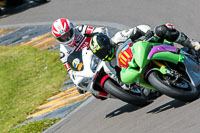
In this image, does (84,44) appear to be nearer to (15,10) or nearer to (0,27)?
(0,27)

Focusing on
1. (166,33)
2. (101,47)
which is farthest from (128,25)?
(166,33)

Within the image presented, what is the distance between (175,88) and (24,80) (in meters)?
7.69

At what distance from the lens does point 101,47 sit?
24.5 feet

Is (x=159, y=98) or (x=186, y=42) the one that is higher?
(x=186, y=42)

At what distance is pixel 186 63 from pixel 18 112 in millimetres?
5543

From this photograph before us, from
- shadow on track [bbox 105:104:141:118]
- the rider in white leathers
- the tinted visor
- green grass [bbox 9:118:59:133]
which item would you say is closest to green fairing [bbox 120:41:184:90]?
shadow on track [bbox 105:104:141:118]

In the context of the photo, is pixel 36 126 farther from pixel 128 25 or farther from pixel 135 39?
pixel 128 25

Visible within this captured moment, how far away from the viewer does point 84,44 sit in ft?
30.0

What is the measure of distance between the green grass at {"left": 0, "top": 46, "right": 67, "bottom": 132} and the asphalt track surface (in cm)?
199

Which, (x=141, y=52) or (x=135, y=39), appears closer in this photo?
(x=141, y=52)

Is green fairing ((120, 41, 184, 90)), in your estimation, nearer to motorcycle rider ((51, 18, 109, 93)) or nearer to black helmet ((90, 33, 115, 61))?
black helmet ((90, 33, 115, 61))

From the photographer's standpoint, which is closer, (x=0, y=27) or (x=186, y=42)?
(x=186, y=42)

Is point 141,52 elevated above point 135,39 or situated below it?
above

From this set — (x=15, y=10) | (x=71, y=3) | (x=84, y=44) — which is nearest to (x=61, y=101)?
(x=84, y=44)
